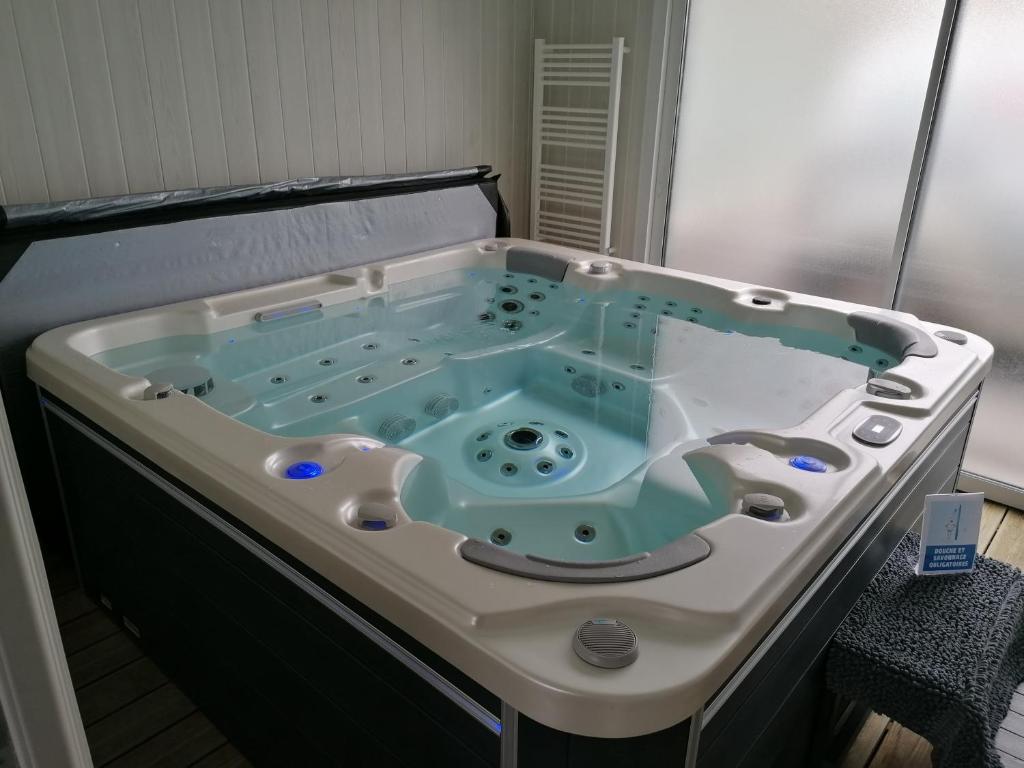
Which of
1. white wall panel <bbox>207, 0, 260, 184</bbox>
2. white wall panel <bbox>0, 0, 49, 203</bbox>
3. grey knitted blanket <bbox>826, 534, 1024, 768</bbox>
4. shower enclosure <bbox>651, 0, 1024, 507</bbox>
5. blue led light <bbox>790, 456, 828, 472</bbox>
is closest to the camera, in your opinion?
grey knitted blanket <bbox>826, 534, 1024, 768</bbox>

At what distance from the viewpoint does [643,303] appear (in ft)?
7.86

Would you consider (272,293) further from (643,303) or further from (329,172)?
(643,303)

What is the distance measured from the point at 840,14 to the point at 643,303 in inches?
44.4

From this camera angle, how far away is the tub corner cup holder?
0.94 m

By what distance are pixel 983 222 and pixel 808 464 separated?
4.80 ft

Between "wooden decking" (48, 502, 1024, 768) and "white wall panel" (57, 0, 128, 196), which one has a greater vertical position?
"white wall panel" (57, 0, 128, 196)

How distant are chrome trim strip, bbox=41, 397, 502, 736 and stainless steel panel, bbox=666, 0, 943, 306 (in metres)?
2.18

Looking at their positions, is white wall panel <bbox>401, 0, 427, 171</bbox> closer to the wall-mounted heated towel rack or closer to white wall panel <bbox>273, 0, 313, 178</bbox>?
white wall panel <bbox>273, 0, 313, 178</bbox>

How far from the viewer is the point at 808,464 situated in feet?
4.23

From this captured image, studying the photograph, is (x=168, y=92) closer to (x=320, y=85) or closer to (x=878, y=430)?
(x=320, y=85)

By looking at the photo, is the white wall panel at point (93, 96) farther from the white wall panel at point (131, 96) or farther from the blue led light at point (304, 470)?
the blue led light at point (304, 470)

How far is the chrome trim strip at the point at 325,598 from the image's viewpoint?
35.0 inches

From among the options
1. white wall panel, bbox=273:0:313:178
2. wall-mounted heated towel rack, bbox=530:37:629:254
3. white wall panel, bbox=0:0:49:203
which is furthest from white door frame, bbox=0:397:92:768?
wall-mounted heated towel rack, bbox=530:37:629:254

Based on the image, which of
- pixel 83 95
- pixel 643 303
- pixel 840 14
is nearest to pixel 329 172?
pixel 83 95
